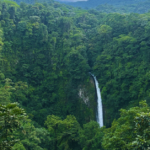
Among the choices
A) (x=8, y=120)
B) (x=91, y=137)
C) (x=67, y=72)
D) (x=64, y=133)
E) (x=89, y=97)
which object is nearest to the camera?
(x=8, y=120)

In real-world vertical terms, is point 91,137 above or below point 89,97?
below

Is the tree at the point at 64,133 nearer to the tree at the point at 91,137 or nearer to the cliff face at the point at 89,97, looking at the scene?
the tree at the point at 91,137

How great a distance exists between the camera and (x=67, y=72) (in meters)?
26.4

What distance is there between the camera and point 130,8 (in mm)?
53125

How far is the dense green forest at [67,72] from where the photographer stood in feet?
62.1

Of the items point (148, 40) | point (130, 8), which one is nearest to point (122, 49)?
point (148, 40)

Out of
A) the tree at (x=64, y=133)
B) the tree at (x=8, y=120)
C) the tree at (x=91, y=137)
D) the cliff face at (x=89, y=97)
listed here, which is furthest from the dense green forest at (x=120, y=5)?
the tree at (x=8, y=120)

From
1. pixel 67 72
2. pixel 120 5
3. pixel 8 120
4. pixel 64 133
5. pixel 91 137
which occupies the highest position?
pixel 120 5

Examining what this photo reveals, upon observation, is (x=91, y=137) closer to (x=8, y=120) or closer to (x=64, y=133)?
(x=64, y=133)

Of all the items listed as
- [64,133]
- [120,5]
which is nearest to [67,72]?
[64,133]

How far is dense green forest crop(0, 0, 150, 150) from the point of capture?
18938 millimetres

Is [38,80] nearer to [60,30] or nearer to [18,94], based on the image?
[18,94]

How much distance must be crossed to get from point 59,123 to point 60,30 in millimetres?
17424

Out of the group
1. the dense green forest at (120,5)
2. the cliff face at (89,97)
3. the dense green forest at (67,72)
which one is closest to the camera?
the dense green forest at (67,72)
